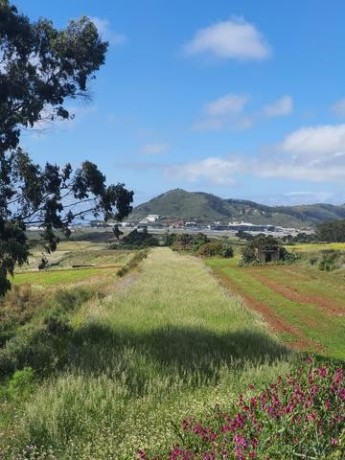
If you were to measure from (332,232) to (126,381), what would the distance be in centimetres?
13436

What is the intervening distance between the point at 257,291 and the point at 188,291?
11738 millimetres

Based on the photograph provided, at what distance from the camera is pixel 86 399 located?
741 cm

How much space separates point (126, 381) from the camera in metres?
8.92

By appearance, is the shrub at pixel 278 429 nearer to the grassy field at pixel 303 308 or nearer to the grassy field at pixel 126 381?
the grassy field at pixel 126 381

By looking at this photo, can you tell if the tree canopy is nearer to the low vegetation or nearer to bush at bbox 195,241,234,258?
the low vegetation

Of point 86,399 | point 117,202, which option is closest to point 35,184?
point 117,202

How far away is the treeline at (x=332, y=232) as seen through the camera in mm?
132575

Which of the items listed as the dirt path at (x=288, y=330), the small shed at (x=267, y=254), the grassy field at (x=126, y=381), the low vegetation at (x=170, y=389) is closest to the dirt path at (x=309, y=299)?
the dirt path at (x=288, y=330)

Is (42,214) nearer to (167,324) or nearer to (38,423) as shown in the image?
(167,324)

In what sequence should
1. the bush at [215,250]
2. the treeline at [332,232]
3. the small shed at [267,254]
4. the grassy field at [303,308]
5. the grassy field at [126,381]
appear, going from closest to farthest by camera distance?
the grassy field at [126,381]
the grassy field at [303,308]
the small shed at [267,254]
the bush at [215,250]
the treeline at [332,232]

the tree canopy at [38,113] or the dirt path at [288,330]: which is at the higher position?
the tree canopy at [38,113]

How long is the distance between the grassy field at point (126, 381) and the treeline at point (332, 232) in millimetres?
121564

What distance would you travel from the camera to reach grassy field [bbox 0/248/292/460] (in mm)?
6160

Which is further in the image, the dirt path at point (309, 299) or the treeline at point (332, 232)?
the treeline at point (332, 232)
